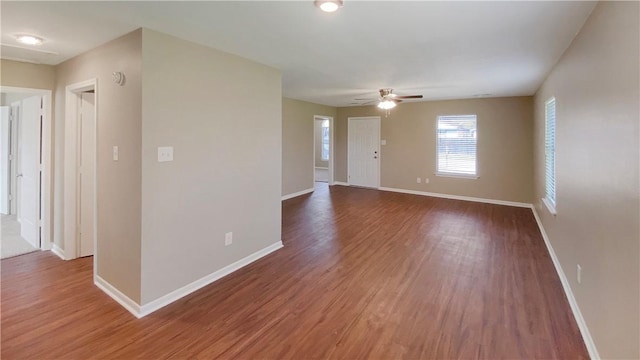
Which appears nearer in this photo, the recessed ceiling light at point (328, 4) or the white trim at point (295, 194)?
the recessed ceiling light at point (328, 4)

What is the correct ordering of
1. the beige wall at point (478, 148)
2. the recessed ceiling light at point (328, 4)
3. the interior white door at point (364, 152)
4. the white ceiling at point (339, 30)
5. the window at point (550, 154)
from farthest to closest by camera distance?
the interior white door at point (364, 152)
the beige wall at point (478, 148)
the window at point (550, 154)
the white ceiling at point (339, 30)
the recessed ceiling light at point (328, 4)

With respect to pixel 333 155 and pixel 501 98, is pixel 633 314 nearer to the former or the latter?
pixel 501 98

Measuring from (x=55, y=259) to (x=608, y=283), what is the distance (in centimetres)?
519

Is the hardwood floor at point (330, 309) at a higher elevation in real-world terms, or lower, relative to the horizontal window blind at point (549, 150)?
lower

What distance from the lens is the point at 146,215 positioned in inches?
102

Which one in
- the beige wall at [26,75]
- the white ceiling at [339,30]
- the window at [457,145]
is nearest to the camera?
the white ceiling at [339,30]

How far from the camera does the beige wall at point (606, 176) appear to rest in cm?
153

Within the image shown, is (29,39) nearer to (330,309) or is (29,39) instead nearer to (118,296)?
(118,296)

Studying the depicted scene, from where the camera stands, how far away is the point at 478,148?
23.4 feet

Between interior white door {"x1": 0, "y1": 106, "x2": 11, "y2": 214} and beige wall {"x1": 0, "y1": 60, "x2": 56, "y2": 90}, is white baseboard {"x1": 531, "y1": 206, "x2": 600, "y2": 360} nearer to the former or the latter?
beige wall {"x1": 0, "y1": 60, "x2": 56, "y2": 90}

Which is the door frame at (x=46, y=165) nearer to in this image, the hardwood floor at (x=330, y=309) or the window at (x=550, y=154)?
the hardwood floor at (x=330, y=309)

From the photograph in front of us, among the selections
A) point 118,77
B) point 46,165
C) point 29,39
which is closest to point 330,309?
point 118,77

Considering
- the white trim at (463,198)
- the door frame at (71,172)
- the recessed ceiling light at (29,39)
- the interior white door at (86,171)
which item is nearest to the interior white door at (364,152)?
the white trim at (463,198)

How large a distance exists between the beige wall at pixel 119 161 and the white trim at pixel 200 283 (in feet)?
0.41
